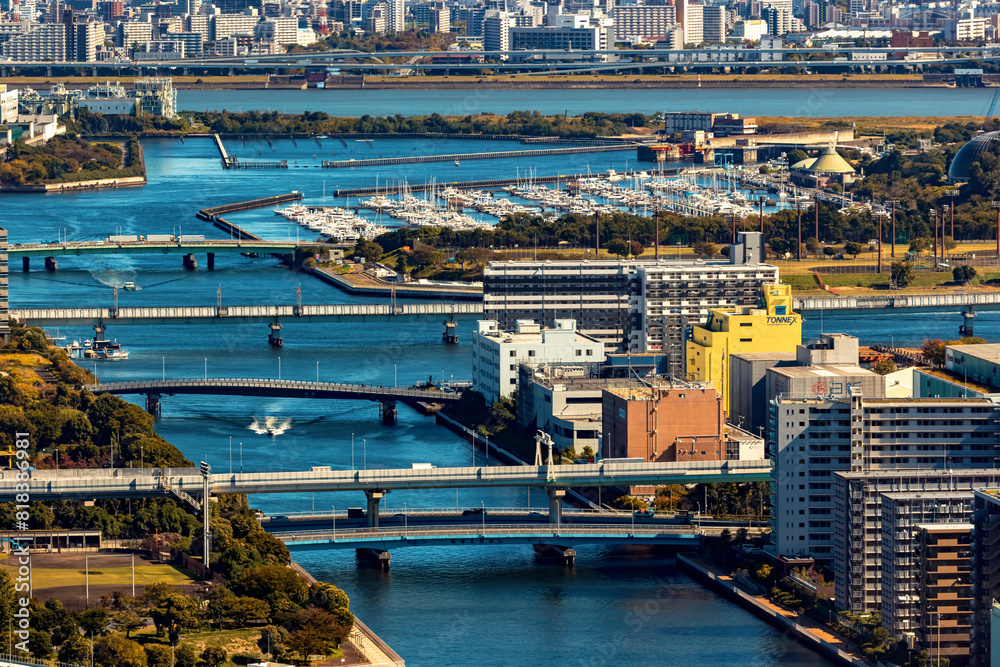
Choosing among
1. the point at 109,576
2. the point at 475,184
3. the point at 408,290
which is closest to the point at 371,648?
the point at 109,576

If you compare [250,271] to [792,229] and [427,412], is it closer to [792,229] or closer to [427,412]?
[792,229]

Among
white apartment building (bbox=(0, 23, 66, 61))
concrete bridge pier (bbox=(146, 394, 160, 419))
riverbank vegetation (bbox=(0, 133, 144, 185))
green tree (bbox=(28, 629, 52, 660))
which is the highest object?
white apartment building (bbox=(0, 23, 66, 61))

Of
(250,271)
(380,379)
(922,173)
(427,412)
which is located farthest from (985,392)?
(922,173)

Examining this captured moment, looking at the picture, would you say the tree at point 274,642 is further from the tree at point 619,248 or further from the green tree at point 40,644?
the tree at point 619,248

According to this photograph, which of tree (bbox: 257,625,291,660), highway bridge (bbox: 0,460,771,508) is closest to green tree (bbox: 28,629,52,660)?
tree (bbox: 257,625,291,660)

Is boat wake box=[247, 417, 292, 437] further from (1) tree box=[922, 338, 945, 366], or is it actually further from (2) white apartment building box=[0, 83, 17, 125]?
(2) white apartment building box=[0, 83, 17, 125]

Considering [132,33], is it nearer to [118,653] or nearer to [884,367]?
[884,367]
